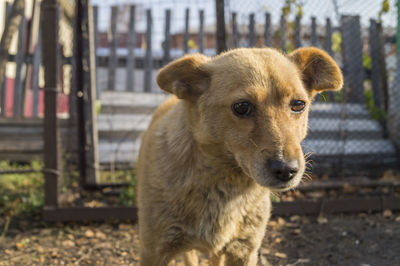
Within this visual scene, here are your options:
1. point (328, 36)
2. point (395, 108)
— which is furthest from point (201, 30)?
point (395, 108)

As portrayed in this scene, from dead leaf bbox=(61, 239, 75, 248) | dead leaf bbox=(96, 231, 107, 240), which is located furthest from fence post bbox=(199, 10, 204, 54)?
dead leaf bbox=(61, 239, 75, 248)

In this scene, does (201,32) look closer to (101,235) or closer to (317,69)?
(101,235)

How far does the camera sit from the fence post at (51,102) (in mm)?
3727

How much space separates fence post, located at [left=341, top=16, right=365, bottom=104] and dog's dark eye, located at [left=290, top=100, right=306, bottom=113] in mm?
4404

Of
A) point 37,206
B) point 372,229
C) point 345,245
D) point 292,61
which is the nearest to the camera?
point 292,61

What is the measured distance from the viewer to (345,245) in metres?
3.46

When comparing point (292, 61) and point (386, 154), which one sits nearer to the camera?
point (292, 61)

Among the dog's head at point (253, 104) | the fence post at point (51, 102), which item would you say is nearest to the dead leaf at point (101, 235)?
the fence post at point (51, 102)

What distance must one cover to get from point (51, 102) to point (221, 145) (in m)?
2.44

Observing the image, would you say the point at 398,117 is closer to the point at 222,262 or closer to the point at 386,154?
the point at 386,154

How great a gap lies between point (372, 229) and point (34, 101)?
596 cm

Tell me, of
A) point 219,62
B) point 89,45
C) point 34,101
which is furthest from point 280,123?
point 34,101

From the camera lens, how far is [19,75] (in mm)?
6301

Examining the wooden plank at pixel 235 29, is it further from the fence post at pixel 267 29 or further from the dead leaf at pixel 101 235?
the dead leaf at pixel 101 235
